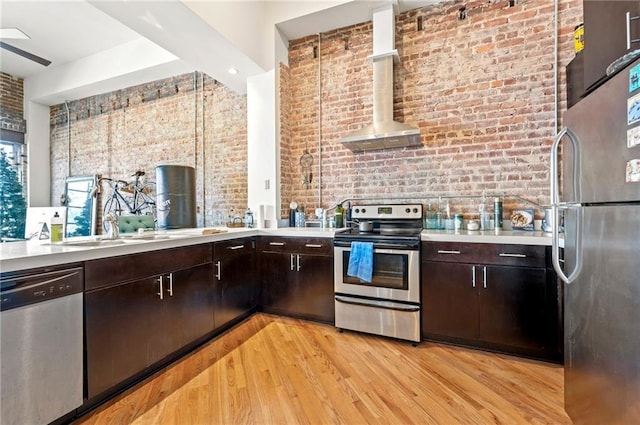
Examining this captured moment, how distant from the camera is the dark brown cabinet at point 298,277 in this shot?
296cm

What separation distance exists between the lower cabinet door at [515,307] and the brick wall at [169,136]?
3.24 metres

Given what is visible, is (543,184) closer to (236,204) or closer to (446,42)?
(446,42)

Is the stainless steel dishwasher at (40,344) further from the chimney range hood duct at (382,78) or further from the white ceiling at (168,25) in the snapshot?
the chimney range hood duct at (382,78)

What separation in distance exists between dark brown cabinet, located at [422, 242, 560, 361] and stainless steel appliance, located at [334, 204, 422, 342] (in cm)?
12

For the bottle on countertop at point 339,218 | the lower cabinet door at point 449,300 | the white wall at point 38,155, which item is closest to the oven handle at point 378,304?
the lower cabinet door at point 449,300

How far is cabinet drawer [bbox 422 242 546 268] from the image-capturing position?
7.37 feet

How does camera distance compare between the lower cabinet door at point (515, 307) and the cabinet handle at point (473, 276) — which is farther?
the cabinet handle at point (473, 276)

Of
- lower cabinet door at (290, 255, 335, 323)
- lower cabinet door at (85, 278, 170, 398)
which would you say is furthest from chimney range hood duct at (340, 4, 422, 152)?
lower cabinet door at (85, 278, 170, 398)

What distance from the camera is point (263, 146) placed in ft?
12.2

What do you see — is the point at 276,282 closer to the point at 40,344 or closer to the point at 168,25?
the point at 40,344

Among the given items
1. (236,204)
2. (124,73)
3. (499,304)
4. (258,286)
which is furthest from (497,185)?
(124,73)

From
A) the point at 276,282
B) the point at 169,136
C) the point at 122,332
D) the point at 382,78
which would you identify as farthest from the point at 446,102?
the point at 169,136

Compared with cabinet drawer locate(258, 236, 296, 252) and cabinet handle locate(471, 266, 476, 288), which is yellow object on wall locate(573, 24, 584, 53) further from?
cabinet drawer locate(258, 236, 296, 252)

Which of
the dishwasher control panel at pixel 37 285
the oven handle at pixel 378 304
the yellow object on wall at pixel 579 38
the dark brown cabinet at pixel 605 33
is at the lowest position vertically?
the oven handle at pixel 378 304
